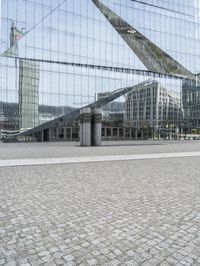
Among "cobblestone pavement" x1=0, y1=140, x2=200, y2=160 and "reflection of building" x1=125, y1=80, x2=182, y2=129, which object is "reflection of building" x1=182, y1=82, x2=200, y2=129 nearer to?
"reflection of building" x1=125, y1=80, x2=182, y2=129

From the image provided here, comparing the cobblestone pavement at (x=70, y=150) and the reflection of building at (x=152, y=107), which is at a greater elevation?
the reflection of building at (x=152, y=107)

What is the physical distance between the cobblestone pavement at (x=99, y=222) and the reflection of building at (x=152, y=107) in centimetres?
4507

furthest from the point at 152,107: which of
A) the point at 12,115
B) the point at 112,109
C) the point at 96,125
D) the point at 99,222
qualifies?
the point at 99,222

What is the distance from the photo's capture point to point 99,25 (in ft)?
165

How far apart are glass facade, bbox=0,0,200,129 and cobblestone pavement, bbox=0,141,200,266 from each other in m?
35.1

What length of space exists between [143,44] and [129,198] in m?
51.9

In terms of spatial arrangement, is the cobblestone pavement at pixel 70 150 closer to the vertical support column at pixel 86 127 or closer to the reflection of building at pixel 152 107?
the vertical support column at pixel 86 127

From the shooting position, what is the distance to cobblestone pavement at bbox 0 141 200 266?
12.3 feet

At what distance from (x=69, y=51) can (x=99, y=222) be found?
1769 inches

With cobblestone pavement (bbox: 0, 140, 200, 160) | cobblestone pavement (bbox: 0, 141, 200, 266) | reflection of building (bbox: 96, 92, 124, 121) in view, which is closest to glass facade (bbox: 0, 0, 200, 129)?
reflection of building (bbox: 96, 92, 124, 121)

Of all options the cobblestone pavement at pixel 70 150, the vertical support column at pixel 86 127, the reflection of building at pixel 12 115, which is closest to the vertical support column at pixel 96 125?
the vertical support column at pixel 86 127

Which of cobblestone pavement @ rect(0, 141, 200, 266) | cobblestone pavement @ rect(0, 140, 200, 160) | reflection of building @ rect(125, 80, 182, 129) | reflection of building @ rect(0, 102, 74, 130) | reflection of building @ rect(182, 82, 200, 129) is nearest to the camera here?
cobblestone pavement @ rect(0, 141, 200, 266)

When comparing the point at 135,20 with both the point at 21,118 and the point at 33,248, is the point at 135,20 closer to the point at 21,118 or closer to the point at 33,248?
the point at 21,118

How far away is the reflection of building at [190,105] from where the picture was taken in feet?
199
